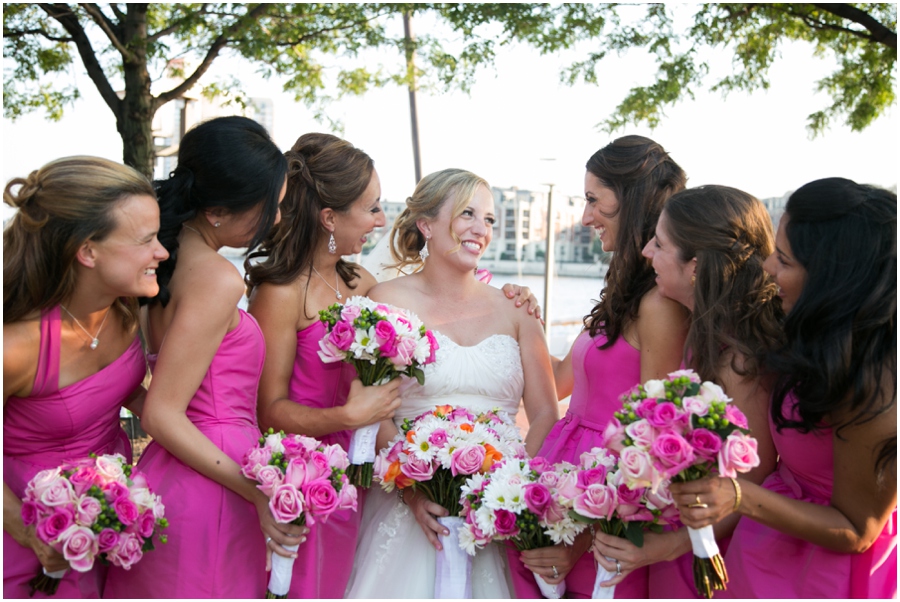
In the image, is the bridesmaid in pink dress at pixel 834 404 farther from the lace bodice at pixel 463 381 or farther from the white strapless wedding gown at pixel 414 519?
the lace bodice at pixel 463 381

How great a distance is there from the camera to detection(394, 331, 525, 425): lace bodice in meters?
4.14

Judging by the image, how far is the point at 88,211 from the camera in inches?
117

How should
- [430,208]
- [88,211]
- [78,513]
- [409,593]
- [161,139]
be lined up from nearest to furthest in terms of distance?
1. [78,513]
2. [88,211]
3. [409,593]
4. [430,208]
5. [161,139]

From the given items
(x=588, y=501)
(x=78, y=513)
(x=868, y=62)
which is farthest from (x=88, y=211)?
(x=868, y=62)

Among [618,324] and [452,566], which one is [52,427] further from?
[618,324]

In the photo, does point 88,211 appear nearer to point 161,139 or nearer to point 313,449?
point 313,449

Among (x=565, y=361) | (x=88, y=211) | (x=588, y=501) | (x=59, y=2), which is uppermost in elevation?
(x=59, y=2)

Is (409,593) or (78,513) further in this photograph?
(409,593)

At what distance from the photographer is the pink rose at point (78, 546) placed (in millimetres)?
2662

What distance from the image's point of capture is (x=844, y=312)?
9.01 ft

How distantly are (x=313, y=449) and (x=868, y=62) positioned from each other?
9653 mm

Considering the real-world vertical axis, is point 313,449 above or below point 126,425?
above

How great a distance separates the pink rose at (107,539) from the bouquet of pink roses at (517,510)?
1.32m

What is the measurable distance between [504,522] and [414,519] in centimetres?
84
